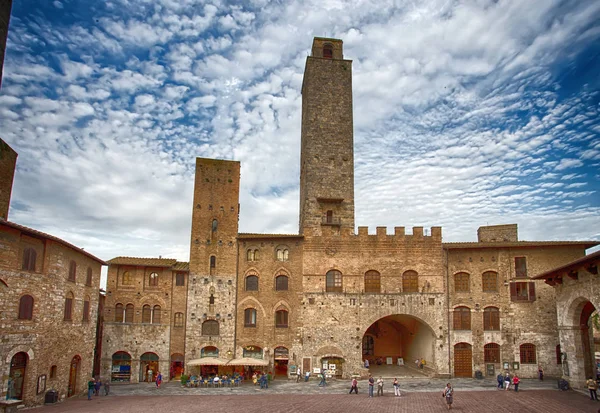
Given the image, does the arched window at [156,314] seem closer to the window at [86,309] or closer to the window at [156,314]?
the window at [156,314]

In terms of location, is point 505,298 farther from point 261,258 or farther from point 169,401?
point 169,401

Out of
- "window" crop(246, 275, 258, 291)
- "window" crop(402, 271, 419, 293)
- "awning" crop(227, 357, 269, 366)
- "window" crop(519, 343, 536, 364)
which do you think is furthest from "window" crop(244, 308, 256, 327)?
"window" crop(519, 343, 536, 364)

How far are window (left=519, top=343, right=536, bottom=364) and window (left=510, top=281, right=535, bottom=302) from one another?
3.27m

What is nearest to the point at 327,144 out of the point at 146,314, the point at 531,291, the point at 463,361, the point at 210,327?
the point at 210,327

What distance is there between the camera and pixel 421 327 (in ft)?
115

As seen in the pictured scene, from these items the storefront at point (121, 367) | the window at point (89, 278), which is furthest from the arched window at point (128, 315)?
the window at point (89, 278)

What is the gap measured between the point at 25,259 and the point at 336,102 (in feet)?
86.6

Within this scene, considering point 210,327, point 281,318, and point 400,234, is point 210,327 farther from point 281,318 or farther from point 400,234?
point 400,234

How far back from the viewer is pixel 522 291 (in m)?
32.8

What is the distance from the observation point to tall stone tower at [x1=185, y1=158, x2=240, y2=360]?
3275 cm

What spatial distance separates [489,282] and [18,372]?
30135 millimetres

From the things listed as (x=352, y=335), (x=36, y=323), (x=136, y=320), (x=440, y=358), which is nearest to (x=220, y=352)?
(x=136, y=320)

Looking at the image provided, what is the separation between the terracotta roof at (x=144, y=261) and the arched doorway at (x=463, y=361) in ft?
72.7

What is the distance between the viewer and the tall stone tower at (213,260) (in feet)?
107
